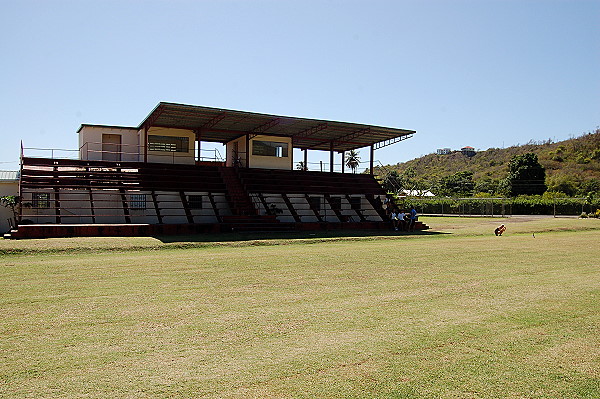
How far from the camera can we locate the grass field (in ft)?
14.1

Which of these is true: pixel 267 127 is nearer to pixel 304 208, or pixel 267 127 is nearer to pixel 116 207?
pixel 304 208

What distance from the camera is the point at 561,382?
14.3ft

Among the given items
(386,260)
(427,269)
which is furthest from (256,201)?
(427,269)

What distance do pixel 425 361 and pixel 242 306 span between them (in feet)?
10.7

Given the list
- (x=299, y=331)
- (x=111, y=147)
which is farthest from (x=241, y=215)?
(x=299, y=331)

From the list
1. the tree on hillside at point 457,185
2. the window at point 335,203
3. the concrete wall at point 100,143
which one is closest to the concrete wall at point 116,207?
the concrete wall at point 100,143

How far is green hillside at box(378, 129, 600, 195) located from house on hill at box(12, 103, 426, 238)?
111ft

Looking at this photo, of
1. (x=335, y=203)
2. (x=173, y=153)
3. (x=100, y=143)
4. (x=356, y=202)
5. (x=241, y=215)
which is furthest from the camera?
(x=356, y=202)

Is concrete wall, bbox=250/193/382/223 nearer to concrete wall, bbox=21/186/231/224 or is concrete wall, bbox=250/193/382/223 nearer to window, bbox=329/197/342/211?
window, bbox=329/197/342/211

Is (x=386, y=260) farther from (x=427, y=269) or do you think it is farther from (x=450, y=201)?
(x=450, y=201)

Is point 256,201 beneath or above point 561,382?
above

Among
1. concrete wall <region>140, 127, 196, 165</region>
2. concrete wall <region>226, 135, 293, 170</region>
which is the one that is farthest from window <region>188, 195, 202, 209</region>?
concrete wall <region>226, 135, 293, 170</region>

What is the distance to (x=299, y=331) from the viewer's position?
5945 millimetres

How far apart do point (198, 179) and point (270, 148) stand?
7346 millimetres
